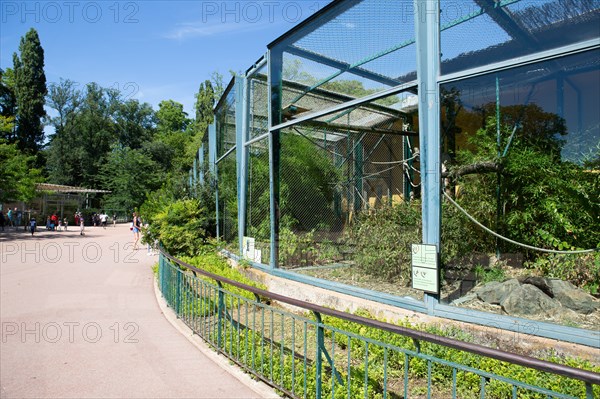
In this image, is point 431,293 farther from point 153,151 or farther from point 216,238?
point 153,151

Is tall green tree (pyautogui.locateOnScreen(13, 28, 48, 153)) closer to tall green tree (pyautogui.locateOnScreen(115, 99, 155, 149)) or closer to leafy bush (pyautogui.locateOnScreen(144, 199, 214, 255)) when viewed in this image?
tall green tree (pyautogui.locateOnScreen(115, 99, 155, 149))

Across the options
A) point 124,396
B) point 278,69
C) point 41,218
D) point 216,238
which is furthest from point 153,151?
point 124,396

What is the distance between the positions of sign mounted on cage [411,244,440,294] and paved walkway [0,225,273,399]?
199 centimetres

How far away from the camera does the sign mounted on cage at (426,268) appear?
14.1 ft

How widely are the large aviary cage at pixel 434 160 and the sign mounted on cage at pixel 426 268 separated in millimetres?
109

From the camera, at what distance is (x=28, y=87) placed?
42375mm

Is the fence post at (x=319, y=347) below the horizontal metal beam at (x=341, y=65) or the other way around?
below

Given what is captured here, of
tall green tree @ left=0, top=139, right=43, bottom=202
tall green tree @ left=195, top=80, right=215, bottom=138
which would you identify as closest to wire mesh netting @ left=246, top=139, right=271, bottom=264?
tall green tree @ left=0, top=139, right=43, bottom=202

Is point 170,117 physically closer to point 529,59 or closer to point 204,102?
point 204,102

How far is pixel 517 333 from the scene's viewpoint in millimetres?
3721

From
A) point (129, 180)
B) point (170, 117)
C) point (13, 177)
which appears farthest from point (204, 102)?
point (170, 117)

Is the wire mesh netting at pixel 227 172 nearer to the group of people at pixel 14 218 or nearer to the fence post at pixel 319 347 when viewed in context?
the fence post at pixel 319 347

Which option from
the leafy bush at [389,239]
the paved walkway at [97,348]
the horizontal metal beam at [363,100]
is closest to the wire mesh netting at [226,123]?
the horizontal metal beam at [363,100]

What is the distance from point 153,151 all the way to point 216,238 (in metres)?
47.0
